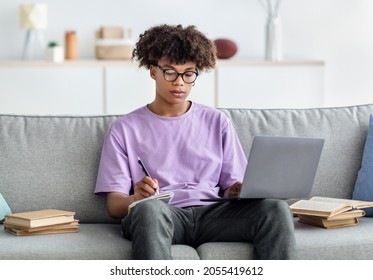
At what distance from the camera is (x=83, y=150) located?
3412 millimetres

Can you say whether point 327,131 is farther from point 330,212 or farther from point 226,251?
point 226,251

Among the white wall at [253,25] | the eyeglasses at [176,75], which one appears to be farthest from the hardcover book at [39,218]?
the white wall at [253,25]

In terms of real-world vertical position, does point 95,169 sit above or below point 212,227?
above

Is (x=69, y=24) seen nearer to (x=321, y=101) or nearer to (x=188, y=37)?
(x=321, y=101)

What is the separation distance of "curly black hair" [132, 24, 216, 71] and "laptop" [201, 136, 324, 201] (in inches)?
23.0

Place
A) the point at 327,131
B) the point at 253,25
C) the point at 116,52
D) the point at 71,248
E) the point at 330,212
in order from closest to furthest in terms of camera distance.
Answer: the point at 71,248 < the point at 330,212 < the point at 327,131 < the point at 116,52 < the point at 253,25

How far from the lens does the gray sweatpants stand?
274cm

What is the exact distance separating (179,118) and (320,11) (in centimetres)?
364

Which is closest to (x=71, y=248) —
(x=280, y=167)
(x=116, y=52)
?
(x=280, y=167)

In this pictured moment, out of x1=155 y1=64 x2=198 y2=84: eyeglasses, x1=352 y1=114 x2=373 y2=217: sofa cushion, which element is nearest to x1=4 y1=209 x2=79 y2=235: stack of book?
x1=155 y1=64 x2=198 y2=84: eyeglasses

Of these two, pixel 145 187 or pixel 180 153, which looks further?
pixel 180 153

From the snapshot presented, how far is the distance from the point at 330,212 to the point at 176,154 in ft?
2.03

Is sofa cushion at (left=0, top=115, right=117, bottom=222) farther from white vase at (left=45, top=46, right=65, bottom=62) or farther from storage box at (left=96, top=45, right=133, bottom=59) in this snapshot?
storage box at (left=96, top=45, right=133, bottom=59)

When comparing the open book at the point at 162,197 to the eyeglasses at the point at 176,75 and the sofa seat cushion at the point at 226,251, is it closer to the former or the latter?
the sofa seat cushion at the point at 226,251
